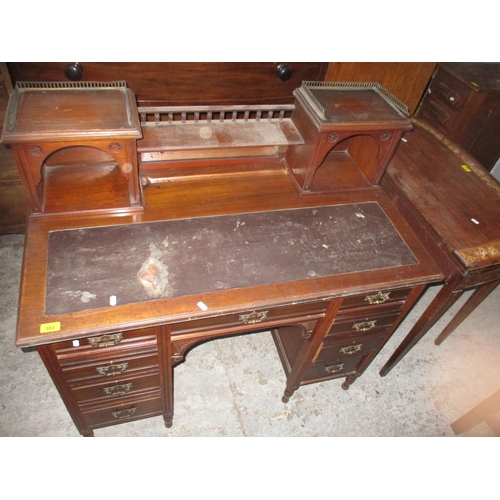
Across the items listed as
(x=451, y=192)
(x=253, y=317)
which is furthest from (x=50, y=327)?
(x=451, y=192)

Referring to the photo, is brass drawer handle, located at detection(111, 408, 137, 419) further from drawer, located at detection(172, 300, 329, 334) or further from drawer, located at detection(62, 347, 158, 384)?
drawer, located at detection(172, 300, 329, 334)

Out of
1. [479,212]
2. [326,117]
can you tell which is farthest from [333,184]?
[479,212]

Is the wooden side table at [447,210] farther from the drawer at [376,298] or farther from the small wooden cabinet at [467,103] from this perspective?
the small wooden cabinet at [467,103]

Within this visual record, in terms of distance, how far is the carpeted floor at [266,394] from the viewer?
7.80 ft

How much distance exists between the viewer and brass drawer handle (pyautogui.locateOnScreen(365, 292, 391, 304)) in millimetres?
1863

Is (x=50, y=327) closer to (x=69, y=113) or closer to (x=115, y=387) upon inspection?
(x=115, y=387)

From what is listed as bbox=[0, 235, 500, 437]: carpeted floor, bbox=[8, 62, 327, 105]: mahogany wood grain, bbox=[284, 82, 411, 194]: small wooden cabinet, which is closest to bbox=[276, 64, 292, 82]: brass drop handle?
bbox=[8, 62, 327, 105]: mahogany wood grain

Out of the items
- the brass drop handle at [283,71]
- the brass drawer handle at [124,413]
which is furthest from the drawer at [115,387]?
the brass drop handle at [283,71]

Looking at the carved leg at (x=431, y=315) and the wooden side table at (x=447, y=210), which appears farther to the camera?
the carved leg at (x=431, y=315)

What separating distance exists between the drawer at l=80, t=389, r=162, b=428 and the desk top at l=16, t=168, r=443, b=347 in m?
0.76

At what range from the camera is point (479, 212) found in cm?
230

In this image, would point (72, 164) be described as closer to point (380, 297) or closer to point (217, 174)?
point (217, 174)

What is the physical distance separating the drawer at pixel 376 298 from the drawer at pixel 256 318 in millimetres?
125

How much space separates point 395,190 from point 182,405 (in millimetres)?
2022
